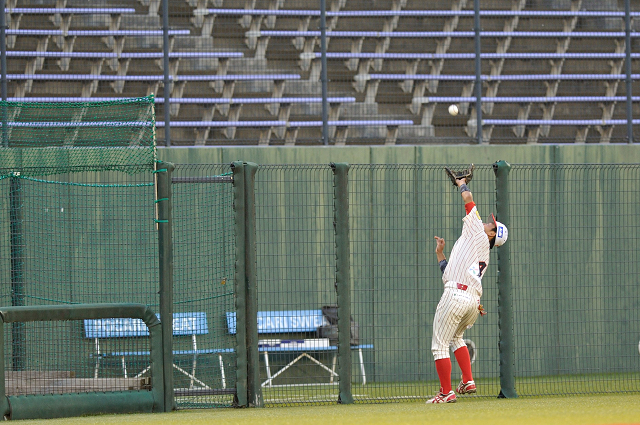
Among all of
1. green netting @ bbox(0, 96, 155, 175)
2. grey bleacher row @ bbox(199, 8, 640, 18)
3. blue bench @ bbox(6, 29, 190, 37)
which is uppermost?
grey bleacher row @ bbox(199, 8, 640, 18)

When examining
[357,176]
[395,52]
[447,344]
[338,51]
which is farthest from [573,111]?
[447,344]

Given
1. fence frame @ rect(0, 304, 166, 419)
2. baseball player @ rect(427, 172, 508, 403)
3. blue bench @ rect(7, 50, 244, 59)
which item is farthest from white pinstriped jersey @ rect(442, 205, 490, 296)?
blue bench @ rect(7, 50, 244, 59)

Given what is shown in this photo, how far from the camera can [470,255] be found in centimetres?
728

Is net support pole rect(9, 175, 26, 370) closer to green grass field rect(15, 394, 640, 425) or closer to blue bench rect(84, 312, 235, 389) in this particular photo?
blue bench rect(84, 312, 235, 389)

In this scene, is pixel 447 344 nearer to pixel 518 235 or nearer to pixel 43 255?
pixel 518 235

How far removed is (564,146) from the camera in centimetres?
1073

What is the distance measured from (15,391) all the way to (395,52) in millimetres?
9648

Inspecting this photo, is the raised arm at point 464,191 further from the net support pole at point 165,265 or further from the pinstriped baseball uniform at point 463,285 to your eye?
the net support pole at point 165,265

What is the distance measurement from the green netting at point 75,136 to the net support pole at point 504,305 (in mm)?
3288

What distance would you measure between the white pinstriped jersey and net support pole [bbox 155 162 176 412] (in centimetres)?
243

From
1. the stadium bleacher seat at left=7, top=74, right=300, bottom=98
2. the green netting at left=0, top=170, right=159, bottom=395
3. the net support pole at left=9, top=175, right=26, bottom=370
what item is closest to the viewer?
the green netting at left=0, top=170, right=159, bottom=395

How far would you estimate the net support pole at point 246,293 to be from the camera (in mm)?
7578

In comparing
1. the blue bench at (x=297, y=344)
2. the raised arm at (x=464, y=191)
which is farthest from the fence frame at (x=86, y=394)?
the raised arm at (x=464, y=191)

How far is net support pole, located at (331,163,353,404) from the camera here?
778 cm
